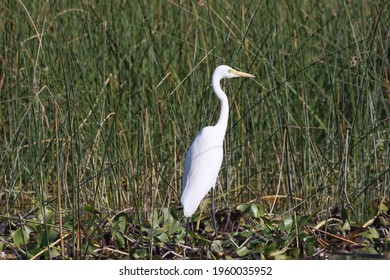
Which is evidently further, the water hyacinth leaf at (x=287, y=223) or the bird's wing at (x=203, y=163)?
the water hyacinth leaf at (x=287, y=223)

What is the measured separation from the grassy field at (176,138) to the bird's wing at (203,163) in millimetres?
183

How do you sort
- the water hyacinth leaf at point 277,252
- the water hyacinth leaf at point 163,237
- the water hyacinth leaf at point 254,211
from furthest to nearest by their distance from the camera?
the water hyacinth leaf at point 254,211 → the water hyacinth leaf at point 163,237 → the water hyacinth leaf at point 277,252

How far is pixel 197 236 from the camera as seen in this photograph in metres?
3.55

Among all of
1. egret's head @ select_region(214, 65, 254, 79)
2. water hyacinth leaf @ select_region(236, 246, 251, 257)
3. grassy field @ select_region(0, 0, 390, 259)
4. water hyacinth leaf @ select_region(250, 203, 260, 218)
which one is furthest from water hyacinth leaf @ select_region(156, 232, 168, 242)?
egret's head @ select_region(214, 65, 254, 79)

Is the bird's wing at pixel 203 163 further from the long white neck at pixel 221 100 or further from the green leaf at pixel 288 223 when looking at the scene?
the green leaf at pixel 288 223

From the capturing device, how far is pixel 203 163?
351 cm

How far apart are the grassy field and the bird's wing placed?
7.2 inches

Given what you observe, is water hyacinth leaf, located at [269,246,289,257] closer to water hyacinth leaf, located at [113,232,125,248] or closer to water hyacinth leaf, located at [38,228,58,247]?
water hyacinth leaf, located at [113,232,125,248]

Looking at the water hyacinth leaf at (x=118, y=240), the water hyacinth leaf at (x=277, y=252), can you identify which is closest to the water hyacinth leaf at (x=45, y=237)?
the water hyacinth leaf at (x=118, y=240)

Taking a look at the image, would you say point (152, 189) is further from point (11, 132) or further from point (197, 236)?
point (11, 132)

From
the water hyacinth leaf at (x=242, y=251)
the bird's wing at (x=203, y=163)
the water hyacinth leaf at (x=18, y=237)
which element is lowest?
the water hyacinth leaf at (x=18, y=237)

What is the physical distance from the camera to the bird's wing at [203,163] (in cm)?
346

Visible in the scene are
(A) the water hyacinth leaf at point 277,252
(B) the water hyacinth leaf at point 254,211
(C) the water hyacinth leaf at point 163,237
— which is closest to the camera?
(A) the water hyacinth leaf at point 277,252
